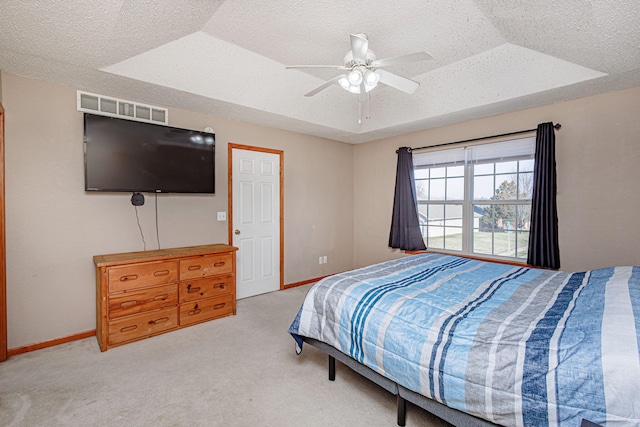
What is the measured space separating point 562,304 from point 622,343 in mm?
579

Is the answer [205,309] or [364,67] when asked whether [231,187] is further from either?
[364,67]

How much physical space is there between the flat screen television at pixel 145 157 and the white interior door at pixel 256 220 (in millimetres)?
503

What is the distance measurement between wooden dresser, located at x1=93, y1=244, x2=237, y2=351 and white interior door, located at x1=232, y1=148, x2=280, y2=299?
62 cm

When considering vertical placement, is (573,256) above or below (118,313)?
above

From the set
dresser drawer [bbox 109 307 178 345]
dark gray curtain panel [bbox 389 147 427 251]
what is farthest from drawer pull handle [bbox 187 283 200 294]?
dark gray curtain panel [bbox 389 147 427 251]

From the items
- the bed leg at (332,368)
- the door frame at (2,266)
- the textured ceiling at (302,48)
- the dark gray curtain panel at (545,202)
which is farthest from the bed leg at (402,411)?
the door frame at (2,266)

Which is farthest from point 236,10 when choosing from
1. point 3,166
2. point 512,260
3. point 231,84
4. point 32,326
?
point 512,260

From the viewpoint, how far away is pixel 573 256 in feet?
10.4

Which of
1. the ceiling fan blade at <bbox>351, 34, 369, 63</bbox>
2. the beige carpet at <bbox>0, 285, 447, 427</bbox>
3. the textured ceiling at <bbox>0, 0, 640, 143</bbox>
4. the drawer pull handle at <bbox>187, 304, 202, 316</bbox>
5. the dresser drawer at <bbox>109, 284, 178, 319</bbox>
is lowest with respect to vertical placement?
the beige carpet at <bbox>0, 285, 447, 427</bbox>

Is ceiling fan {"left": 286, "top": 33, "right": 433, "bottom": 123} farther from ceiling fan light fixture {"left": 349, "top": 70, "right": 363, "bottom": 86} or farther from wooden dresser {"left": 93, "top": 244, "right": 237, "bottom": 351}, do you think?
wooden dresser {"left": 93, "top": 244, "right": 237, "bottom": 351}

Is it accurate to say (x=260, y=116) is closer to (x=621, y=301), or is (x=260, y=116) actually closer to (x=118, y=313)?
(x=118, y=313)

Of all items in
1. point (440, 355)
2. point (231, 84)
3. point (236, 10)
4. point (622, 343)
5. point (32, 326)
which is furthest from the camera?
point (231, 84)

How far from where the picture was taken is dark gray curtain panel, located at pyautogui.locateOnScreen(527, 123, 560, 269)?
10.5 feet

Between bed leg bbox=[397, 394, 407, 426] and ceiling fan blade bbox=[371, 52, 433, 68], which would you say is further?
ceiling fan blade bbox=[371, 52, 433, 68]
